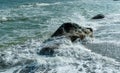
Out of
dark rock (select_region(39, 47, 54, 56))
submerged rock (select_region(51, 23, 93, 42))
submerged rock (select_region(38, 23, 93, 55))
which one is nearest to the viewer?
dark rock (select_region(39, 47, 54, 56))

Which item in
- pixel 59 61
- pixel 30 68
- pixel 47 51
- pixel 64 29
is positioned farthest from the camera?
pixel 64 29

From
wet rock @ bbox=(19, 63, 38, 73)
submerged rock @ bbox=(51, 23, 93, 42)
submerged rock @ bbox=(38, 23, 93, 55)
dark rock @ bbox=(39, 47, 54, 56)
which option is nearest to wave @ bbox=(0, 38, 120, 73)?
wet rock @ bbox=(19, 63, 38, 73)

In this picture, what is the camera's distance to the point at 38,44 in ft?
65.1

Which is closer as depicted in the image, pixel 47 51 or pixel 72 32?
pixel 47 51

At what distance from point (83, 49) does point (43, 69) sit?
422 cm

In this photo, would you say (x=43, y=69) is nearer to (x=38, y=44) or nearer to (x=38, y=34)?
(x=38, y=44)

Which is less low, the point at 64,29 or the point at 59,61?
the point at 64,29

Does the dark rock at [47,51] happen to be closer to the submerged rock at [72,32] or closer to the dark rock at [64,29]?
the submerged rock at [72,32]

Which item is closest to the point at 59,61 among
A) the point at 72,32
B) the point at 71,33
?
the point at 71,33

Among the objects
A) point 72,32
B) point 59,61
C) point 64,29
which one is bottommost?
point 59,61

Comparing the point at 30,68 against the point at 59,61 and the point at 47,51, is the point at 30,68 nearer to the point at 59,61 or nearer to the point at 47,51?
the point at 59,61

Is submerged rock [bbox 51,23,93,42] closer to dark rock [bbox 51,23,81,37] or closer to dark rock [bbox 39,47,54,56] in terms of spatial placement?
dark rock [bbox 51,23,81,37]

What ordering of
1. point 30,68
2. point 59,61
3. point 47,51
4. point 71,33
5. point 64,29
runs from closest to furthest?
1. point 30,68
2. point 59,61
3. point 47,51
4. point 71,33
5. point 64,29

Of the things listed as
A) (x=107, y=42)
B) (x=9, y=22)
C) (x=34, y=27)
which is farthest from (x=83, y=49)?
(x=9, y=22)
